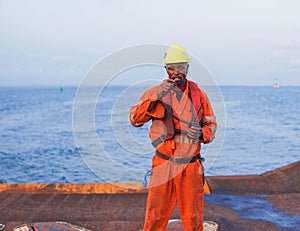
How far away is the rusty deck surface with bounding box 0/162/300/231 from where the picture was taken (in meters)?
4.56

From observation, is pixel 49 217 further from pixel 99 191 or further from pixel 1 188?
pixel 1 188

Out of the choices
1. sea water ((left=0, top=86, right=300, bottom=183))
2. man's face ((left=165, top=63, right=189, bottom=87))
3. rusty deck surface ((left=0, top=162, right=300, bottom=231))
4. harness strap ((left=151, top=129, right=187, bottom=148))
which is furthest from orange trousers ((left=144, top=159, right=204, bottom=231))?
sea water ((left=0, top=86, right=300, bottom=183))

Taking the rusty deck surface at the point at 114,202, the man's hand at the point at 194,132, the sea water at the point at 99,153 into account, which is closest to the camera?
the man's hand at the point at 194,132

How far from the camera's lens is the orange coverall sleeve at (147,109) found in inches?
123

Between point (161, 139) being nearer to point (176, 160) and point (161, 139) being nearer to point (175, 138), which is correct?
point (175, 138)

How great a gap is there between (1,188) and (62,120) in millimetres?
32653

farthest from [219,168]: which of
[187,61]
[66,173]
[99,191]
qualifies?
[187,61]

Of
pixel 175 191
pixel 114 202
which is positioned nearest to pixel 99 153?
pixel 114 202

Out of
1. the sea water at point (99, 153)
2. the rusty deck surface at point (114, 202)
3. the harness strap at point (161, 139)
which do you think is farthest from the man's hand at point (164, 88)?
the sea water at point (99, 153)

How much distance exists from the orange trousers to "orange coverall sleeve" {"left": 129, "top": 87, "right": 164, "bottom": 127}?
44cm

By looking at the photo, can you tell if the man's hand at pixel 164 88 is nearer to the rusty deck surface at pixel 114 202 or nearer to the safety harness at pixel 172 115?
the safety harness at pixel 172 115

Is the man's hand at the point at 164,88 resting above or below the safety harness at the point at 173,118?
above

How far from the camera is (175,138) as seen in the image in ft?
10.5

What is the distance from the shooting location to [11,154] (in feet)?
69.2
